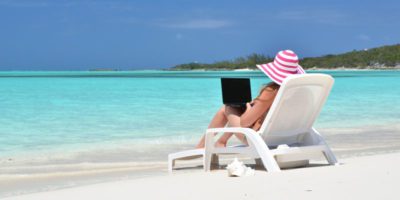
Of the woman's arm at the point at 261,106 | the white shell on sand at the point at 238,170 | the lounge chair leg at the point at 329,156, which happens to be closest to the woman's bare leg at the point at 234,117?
the woman's arm at the point at 261,106

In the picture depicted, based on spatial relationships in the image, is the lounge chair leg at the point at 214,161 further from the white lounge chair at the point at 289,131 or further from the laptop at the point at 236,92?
the laptop at the point at 236,92

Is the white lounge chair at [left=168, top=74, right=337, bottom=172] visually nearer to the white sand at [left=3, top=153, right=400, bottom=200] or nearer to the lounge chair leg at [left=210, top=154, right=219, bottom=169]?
the lounge chair leg at [left=210, top=154, right=219, bottom=169]

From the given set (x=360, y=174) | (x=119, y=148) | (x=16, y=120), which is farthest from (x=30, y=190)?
(x=16, y=120)

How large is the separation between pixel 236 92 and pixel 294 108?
543mm

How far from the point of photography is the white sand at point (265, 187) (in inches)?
159

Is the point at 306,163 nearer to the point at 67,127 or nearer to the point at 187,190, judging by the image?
the point at 187,190

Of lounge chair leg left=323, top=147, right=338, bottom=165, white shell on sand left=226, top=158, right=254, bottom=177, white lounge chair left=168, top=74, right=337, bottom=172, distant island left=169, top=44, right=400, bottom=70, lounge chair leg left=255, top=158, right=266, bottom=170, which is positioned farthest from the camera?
distant island left=169, top=44, right=400, bottom=70

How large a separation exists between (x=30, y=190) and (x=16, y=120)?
758cm

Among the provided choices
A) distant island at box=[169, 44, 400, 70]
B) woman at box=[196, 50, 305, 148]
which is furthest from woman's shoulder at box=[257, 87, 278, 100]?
distant island at box=[169, 44, 400, 70]

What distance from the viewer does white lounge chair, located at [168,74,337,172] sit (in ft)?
16.9

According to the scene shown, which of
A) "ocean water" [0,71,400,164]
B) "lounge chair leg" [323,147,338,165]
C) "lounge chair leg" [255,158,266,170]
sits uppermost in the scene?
"ocean water" [0,71,400,164]

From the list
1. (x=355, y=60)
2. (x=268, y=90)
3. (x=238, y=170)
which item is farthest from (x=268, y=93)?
(x=355, y=60)

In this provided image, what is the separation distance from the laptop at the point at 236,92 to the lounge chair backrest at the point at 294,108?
42 cm

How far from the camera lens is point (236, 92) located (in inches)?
222
